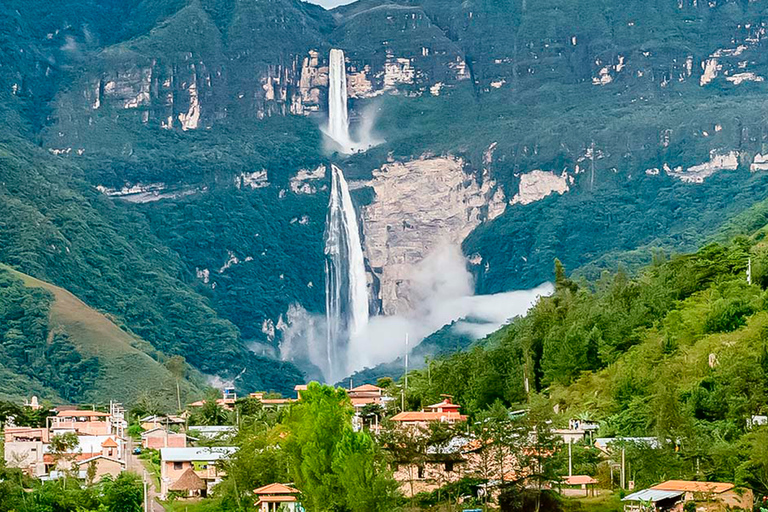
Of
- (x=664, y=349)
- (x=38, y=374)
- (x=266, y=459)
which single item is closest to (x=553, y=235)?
(x=38, y=374)

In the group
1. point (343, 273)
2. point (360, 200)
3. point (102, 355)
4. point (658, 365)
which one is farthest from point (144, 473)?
point (360, 200)

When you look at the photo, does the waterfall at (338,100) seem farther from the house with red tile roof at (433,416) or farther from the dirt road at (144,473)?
the house with red tile roof at (433,416)

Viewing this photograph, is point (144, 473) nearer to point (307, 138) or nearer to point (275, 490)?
point (275, 490)

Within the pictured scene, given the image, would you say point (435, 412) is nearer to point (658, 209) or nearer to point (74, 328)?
point (74, 328)

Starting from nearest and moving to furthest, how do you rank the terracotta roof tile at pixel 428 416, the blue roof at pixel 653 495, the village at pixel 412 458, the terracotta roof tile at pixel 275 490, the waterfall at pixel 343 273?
1. the blue roof at pixel 653 495
2. the village at pixel 412 458
3. the terracotta roof tile at pixel 275 490
4. the terracotta roof tile at pixel 428 416
5. the waterfall at pixel 343 273

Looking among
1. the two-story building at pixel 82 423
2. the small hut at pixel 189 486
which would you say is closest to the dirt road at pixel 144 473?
the small hut at pixel 189 486

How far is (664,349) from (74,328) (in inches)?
2471

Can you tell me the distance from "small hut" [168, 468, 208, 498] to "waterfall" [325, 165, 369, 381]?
9720 cm

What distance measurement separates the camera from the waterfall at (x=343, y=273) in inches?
6378

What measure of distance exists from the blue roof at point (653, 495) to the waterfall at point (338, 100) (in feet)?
450

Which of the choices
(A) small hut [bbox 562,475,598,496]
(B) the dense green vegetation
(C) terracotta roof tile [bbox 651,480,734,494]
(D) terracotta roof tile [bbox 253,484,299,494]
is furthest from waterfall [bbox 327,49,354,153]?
(C) terracotta roof tile [bbox 651,480,734,494]

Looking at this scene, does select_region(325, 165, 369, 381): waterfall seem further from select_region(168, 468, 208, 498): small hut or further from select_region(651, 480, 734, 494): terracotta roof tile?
select_region(651, 480, 734, 494): terracotta roof tile

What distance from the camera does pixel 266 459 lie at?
56.2 meters

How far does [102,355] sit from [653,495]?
73993 millimetres
